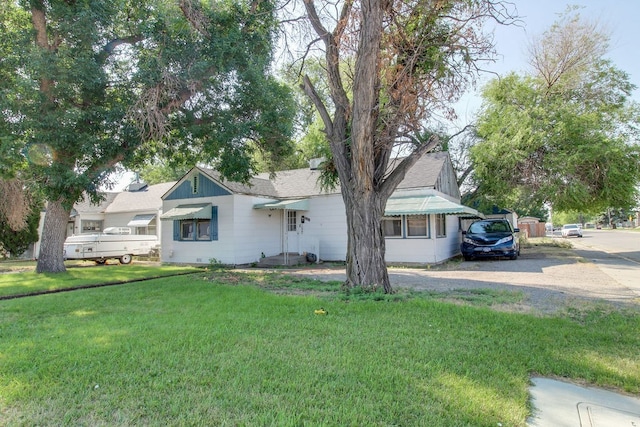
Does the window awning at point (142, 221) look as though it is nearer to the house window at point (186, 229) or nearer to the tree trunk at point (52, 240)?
the house window at point (186, 229)

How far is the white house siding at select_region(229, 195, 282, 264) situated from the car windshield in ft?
29.8

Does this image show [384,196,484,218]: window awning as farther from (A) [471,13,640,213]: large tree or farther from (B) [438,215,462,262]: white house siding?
(A) [471,13,640,213]: large tree

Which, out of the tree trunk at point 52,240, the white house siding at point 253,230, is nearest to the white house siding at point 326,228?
the white house siding at point 253,230

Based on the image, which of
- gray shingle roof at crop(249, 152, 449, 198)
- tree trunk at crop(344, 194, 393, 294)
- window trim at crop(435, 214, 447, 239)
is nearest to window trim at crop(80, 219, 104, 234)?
gray shingle roof at crop(249, 152, 449, 198)

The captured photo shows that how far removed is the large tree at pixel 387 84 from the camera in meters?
7.26

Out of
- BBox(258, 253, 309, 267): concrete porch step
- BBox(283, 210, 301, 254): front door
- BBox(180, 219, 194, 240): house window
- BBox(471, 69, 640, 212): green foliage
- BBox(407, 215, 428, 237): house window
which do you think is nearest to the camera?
BBox(407, 215, 428, 237): house window

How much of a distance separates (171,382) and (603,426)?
3.54 m

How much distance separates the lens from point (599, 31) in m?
20.3

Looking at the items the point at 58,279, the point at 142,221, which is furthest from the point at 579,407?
the point at 142,221

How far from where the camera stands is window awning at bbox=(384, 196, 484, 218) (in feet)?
42.3

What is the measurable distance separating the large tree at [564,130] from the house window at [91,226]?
80.4 feet

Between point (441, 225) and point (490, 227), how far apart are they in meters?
2.30

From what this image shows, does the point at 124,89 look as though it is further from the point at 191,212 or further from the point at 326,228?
the point at 326,228

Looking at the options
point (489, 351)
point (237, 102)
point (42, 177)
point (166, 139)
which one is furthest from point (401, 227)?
point (42, 177)
